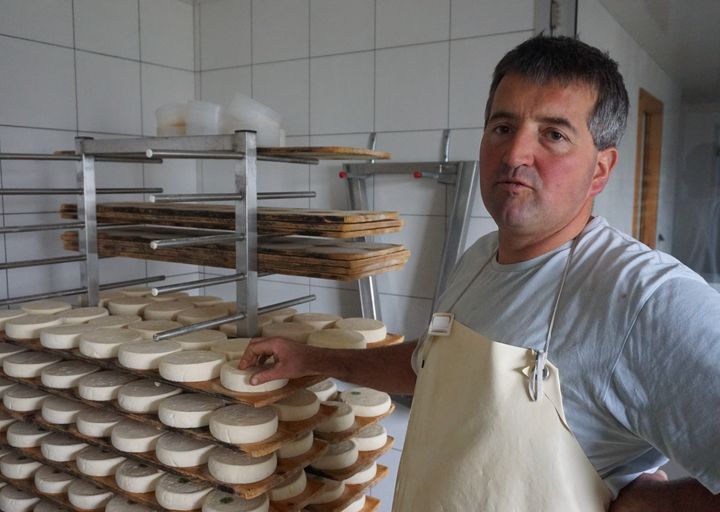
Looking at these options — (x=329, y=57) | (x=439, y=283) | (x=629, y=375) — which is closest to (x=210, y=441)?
(x=629, y=375)

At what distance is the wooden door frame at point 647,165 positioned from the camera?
1.86 meters

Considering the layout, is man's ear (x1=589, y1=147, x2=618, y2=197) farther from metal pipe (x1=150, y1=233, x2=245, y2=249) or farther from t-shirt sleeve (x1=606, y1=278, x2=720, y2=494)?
metal pipe (x1=150, y1=233, x2=245, y2=249)

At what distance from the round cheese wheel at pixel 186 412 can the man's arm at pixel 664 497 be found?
763mm

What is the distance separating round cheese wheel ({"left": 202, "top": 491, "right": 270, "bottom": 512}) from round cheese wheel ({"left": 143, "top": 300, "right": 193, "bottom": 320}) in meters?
0.55

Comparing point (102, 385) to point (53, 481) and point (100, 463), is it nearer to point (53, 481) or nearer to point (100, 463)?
point (100, 463)

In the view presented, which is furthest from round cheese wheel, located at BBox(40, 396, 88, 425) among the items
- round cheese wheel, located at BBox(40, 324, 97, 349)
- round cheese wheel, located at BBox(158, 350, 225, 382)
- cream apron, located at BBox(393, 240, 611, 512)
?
cream apron, located at BBox(393, 240, 611, 512)

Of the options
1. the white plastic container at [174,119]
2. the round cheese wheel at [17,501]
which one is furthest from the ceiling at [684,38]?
the round cheese wheel at [17,501]

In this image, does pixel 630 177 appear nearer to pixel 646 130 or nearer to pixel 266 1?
pixel 646 130

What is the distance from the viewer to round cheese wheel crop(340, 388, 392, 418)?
1428 millimetres

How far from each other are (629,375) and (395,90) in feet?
5.93

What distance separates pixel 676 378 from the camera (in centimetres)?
69

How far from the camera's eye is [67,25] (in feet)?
7.74

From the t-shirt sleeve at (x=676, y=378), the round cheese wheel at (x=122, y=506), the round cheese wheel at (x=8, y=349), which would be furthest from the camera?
the round cheese wheel at (x=8, y=349)

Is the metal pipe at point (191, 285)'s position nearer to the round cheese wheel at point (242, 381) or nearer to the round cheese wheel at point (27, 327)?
the round cheese wheel at point (242, 381)
